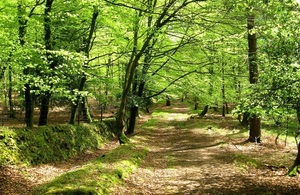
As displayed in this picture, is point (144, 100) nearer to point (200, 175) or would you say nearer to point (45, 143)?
point (45, 143)

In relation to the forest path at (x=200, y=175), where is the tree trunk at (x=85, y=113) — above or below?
above

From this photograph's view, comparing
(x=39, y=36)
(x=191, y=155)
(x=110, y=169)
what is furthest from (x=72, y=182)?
(x=39, y=36)

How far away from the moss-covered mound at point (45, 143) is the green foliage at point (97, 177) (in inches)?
111

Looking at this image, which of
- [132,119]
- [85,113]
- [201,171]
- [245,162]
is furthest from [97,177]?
[132,119]

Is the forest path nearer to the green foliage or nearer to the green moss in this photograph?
the green moss

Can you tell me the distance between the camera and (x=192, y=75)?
21.5m

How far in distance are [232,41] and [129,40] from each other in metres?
7.03

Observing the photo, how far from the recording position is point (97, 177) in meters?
9.59

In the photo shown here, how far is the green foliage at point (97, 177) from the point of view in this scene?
8.05m

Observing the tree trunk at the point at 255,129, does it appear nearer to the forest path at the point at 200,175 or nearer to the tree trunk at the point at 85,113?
the forest path at the point at 200,175

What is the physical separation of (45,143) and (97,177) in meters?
5.51

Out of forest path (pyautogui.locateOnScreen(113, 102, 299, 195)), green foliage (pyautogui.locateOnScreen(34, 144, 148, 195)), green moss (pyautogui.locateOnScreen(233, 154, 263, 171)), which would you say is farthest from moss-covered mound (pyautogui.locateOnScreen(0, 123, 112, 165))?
green moss (pyautogui.locateOnScreen(233, 154, 263, 171))

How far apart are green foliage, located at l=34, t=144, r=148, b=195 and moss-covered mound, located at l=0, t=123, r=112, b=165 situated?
2.81m

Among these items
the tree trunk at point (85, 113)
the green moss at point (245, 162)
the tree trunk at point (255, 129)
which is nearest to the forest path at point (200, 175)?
the green moss at point (245, 162)
